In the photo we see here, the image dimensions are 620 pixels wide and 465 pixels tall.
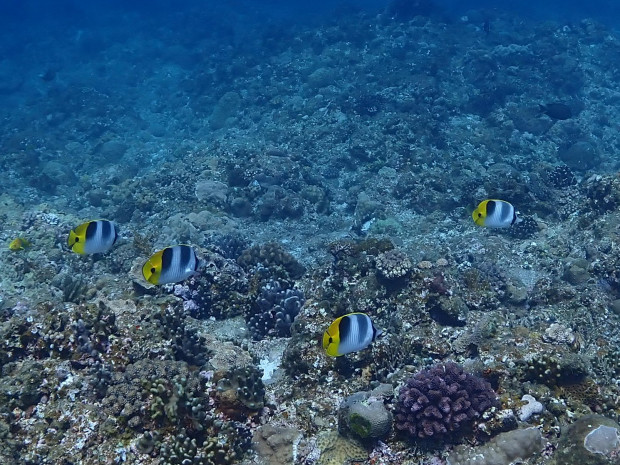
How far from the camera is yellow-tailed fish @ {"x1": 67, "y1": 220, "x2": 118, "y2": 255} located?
16.4 ft

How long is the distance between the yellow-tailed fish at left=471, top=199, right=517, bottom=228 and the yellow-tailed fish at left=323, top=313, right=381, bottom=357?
2831 mm

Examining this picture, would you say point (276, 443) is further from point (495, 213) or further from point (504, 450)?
point (495, 213)

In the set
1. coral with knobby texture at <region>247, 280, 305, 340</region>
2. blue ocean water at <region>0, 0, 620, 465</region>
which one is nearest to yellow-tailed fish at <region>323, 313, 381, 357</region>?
blue ocean water at <region>0, 0, 620, 465</region>

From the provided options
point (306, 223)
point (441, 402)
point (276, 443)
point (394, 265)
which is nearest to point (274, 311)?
point (394, 265)

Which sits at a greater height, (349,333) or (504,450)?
(349,333)

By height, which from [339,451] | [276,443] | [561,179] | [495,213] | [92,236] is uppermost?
[92,236]

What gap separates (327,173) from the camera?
57.2 ft

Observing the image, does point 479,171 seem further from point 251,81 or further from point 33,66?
point 33,66

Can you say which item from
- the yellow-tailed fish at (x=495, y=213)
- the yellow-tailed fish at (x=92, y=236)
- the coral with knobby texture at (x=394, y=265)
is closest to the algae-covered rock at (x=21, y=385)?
the yellow-tailed fish at (x=92, y=236)

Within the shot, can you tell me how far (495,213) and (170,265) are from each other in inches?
167

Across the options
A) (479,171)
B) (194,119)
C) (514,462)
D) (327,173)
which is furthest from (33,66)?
(514,462)

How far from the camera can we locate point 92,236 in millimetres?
5023

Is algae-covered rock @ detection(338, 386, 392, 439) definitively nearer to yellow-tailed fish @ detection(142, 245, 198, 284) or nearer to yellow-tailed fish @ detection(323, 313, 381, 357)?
yellow-tailed fish @ detection(323, 313, 381, 357)

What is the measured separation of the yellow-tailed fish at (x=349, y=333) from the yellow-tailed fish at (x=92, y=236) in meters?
2.95
